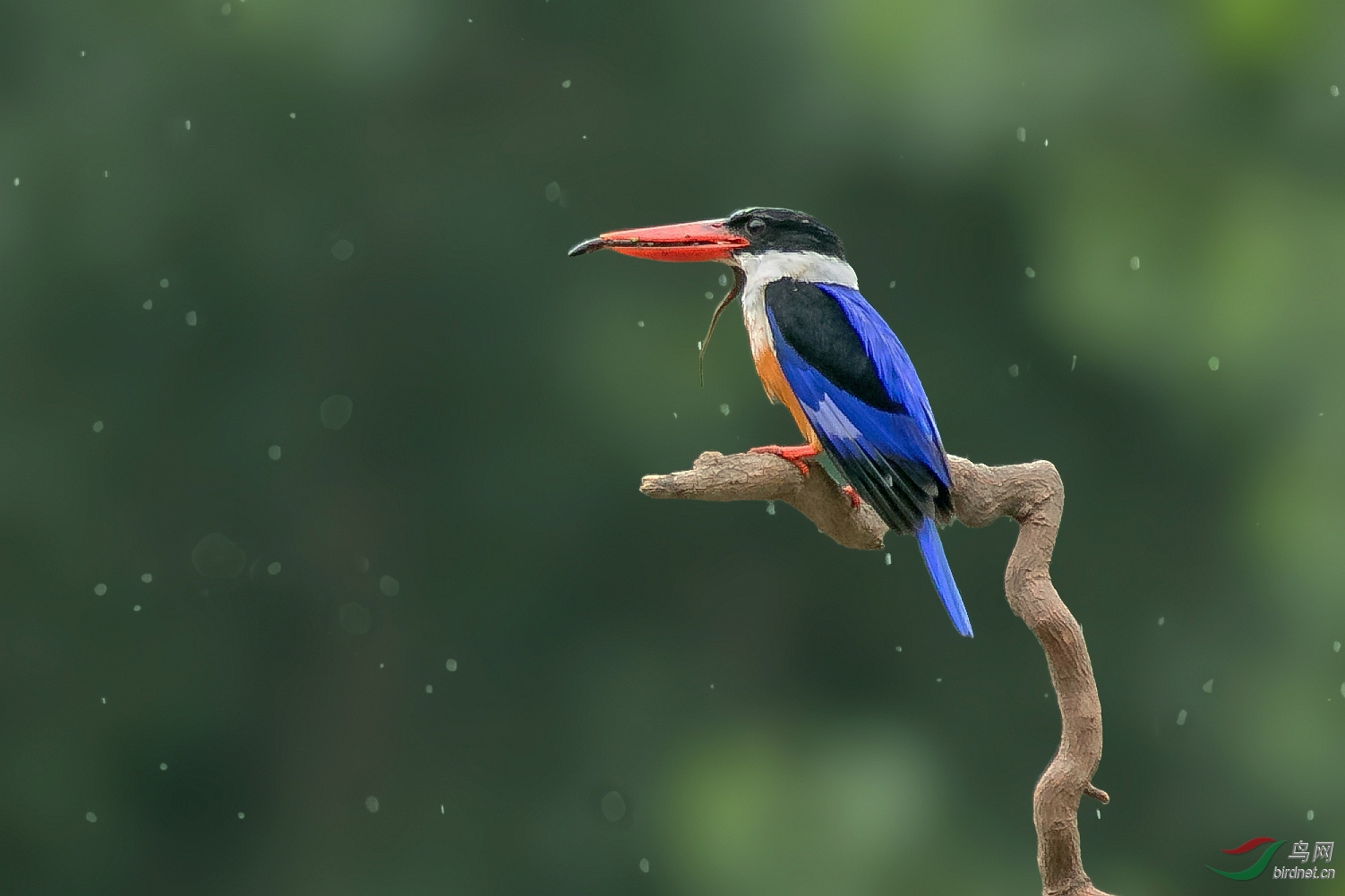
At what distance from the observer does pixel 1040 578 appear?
2.14 m

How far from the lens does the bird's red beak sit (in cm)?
225

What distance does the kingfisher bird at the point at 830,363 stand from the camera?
2117mm

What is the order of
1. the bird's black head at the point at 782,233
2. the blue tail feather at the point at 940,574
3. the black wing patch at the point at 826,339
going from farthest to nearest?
1. the bird's black head at the point at 782,233
2. the black wing patch at the point at 826,339
3. the blue tail feather at the point at 940,574

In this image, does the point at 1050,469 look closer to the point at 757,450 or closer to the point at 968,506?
the point at 968,506

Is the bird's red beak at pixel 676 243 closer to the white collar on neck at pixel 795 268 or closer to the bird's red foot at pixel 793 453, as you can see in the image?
the white collar on neck at pixel 795 268

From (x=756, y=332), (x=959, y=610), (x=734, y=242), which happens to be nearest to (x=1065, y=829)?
(x=959, y=610)

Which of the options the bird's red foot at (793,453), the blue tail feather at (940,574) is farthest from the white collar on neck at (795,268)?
the blue tail feather at (940,574)

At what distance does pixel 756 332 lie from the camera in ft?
7.45

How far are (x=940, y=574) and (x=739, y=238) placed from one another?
0.61 meters

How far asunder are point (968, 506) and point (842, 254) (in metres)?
0.45

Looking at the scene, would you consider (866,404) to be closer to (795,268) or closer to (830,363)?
(830,363)

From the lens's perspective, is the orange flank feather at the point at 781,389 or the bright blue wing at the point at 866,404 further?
the orange flank feather at the point at 781,389

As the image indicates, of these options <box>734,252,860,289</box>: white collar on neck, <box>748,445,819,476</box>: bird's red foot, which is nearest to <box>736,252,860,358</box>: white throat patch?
<box>734,252,860,289</box>: white collar on neck

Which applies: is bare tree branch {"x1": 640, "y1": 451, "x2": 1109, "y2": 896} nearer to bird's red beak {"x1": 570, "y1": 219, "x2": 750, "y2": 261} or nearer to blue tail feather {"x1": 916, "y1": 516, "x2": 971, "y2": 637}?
blue tail feather {"x1": 916, "y1": 516, "x2": 971, "y2": 637}
